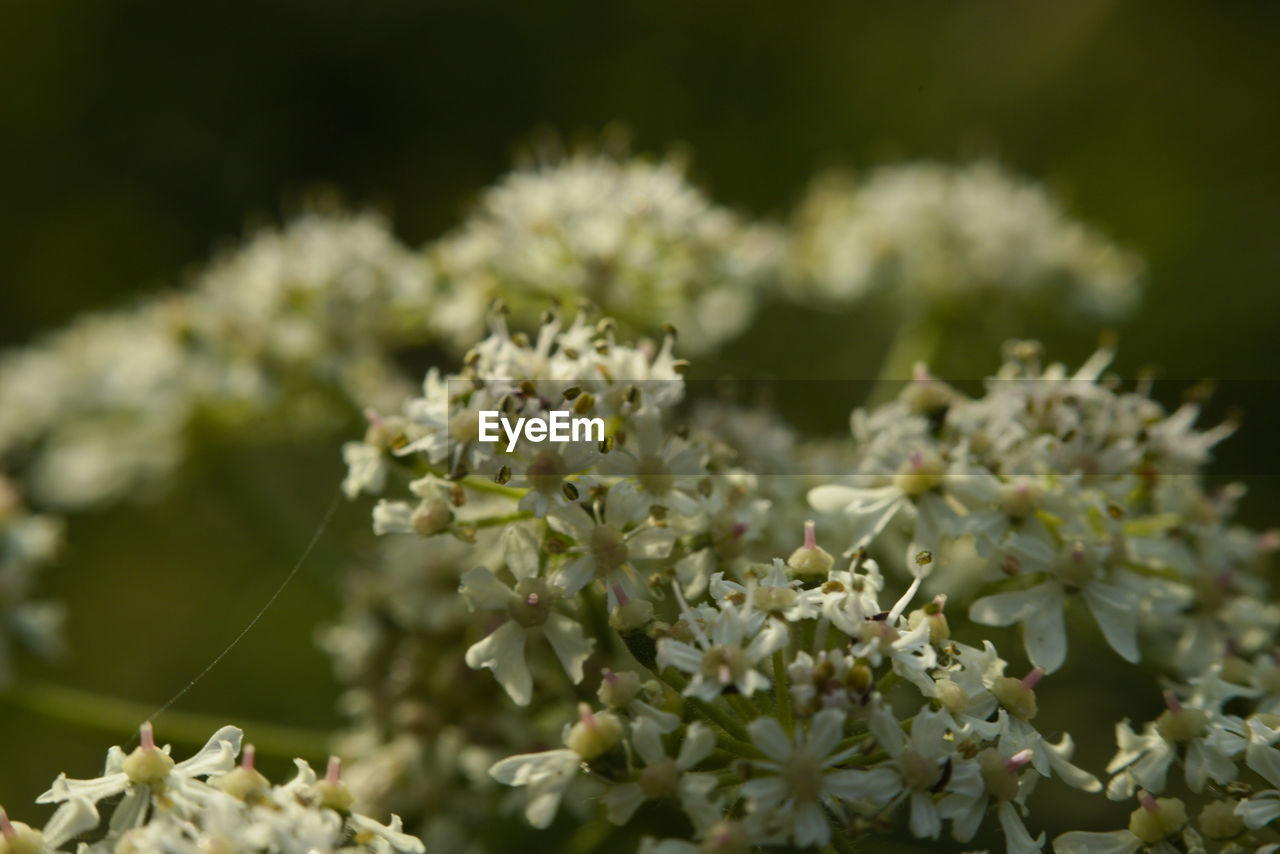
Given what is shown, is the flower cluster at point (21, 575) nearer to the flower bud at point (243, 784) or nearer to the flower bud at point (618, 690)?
the flower bud at point (243, 784)

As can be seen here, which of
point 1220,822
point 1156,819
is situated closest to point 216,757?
point 1156,819

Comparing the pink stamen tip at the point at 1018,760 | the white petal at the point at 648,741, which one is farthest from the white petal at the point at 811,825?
the pink stamen tip at the point at 1018,760

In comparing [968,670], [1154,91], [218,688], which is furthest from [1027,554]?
[1154,91]

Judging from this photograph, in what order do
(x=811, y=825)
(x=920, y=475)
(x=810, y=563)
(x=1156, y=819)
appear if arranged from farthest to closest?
(x=920, y=475)
(x=810, y=563)
(x=1156, y=819)
(x=811, y=825)

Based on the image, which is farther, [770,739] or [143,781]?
[143,781]

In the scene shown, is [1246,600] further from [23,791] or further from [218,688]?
[23,791]

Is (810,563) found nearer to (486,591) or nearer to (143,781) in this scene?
(486,591)
